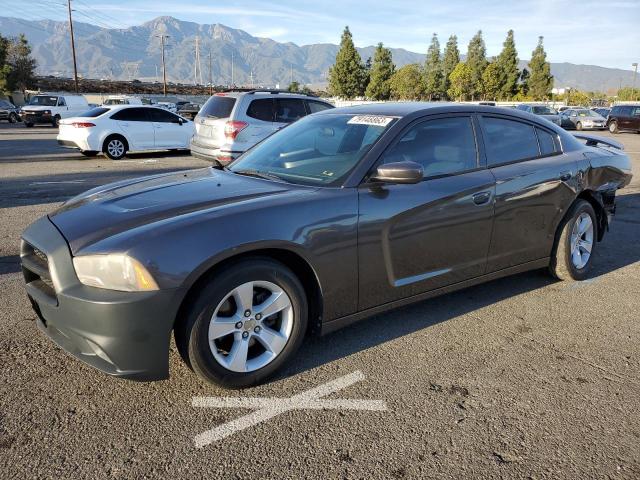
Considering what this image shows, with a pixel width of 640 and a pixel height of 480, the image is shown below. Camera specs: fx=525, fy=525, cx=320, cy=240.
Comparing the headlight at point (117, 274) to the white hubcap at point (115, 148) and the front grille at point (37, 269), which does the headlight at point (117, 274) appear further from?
the white hubcap at point (115, 148)

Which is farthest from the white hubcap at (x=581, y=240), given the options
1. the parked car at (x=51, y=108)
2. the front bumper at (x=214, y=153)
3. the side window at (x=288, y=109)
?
the parked car at (x=51, y=108)

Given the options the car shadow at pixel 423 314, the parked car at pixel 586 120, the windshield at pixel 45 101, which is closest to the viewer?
the car shadow at pixel 423 314

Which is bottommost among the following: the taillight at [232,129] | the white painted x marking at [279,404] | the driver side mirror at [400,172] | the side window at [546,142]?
the white painted x marking at [279,404]

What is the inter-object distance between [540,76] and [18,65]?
2303 inches

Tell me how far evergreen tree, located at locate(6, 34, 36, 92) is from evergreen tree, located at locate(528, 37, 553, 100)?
5695 cm

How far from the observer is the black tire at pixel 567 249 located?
459 centimetres

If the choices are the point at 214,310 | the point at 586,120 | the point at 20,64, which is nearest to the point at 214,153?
the point at 214,310

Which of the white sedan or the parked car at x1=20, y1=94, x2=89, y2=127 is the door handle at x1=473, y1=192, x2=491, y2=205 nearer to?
the white sedan

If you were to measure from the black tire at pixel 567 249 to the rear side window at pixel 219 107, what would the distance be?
7.50 meters

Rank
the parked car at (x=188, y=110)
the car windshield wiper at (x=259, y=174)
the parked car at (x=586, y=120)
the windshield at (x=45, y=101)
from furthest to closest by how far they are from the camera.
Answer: the parked car at (x=188, y=110), the parked car at (x=586, y=120), the windshield at (x=45, y=101), the car windshield wiper at (x=259, y=174)

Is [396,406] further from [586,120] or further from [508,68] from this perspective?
[508,68]

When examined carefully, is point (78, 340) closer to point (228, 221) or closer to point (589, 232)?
point (228, 221)

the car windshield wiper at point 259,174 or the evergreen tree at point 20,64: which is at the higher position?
the evergreen tree at point 20,64

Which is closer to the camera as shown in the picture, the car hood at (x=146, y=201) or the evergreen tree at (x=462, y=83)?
the car hood at (x=146, y=201)
